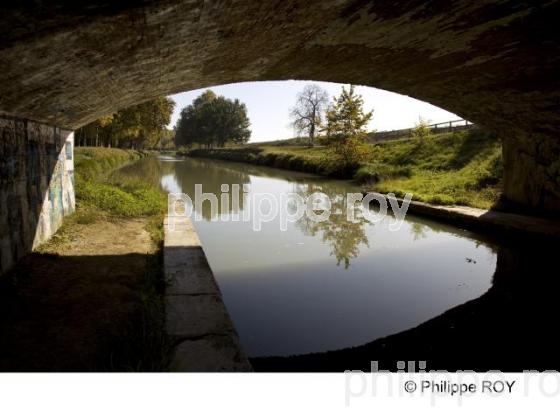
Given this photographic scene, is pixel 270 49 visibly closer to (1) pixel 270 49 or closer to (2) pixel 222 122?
(1) pixel 270 49

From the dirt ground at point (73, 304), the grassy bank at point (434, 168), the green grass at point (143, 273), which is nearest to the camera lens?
the green grass at point (143, 273)

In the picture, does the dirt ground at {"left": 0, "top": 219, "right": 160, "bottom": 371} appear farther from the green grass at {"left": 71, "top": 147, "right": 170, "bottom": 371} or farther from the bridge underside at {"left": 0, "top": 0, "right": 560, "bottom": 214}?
the bridge underside at {"left": 0, "top": 0, "right": 560, "bottom": 214}

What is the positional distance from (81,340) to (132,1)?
114 inches

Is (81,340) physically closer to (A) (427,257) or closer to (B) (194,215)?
(A) (427,257)

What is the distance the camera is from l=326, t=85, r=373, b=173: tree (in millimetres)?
24719

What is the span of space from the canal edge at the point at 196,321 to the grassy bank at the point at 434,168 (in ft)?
31.2

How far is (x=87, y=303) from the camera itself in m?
4.30

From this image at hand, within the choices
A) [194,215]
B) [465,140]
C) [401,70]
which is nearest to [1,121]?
[401,70]

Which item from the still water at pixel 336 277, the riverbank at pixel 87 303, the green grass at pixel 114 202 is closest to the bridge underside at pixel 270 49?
the riverbank at pixel 87 303

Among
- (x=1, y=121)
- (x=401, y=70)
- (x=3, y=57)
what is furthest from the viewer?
(x=401, y=70)

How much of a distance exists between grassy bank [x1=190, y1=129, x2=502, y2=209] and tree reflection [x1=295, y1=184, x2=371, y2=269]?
3084 mm

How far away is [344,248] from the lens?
8.36 m

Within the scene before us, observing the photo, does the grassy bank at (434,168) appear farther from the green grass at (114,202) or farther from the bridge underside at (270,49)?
the green grass at (114,202)

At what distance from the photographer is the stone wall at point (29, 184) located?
4977 mm
